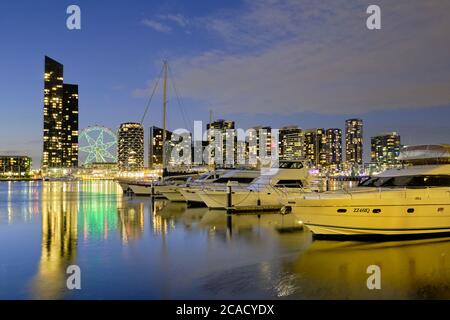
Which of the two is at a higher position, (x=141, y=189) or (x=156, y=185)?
(x=156, y=185)

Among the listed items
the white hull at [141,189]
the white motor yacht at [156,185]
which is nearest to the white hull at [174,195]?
the white motor yacht at [156,185]

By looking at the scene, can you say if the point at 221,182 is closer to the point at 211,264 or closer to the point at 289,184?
the point at 289,184

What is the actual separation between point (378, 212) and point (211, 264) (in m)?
7.59

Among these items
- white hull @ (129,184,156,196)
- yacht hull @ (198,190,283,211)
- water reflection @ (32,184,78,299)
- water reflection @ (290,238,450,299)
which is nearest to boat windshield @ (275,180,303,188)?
yacht hull @ (198,190,283,211)

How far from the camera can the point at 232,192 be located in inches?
1308

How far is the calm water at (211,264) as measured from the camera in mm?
11781

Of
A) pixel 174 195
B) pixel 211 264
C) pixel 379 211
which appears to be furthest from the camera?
pixel 174 195

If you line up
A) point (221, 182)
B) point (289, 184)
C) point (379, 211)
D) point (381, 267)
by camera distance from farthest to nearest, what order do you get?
point (221, 182)
point (289, 184)
point (379, 211)
point (381, 267)

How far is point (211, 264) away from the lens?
15344mm

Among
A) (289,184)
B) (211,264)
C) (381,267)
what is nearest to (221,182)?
(289,184)

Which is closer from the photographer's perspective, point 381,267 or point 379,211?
point 381,267

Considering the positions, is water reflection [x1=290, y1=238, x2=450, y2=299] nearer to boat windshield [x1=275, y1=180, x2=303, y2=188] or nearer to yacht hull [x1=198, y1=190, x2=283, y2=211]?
yacht hull [x1=198, y1=190, x2=283, y2=211]

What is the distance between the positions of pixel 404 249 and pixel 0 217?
2914 centimetres

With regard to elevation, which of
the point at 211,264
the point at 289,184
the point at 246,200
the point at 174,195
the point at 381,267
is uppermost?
the point at 289,184
